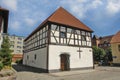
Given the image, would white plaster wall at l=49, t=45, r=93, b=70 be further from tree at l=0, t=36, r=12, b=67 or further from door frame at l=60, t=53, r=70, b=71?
tree at l=0, t=36, r=12, b=67

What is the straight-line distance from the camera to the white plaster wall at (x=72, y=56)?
1749 centimetres

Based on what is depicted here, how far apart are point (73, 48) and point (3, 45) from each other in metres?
10.2

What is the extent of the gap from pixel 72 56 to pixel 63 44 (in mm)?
2508

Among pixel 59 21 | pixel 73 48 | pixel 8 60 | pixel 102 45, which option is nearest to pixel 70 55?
pixel 73 48

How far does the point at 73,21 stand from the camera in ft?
73.0

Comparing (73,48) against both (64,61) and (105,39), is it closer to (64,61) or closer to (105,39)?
(64,61)

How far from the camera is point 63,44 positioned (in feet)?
62.4

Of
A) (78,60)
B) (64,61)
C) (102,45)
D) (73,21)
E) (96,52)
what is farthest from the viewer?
(102,45)

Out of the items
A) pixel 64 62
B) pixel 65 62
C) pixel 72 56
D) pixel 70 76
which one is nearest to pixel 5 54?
pixel 64 62

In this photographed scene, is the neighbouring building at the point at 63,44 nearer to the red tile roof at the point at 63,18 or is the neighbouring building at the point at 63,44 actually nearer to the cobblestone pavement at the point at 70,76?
the red tile roof at the point at 63,18

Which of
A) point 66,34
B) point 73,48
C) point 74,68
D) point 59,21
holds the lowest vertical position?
point 74,68

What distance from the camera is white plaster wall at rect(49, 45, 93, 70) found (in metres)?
17.5

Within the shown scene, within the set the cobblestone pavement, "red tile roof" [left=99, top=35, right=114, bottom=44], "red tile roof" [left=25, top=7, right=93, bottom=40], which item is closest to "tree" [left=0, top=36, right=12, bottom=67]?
the cobblestone pavement

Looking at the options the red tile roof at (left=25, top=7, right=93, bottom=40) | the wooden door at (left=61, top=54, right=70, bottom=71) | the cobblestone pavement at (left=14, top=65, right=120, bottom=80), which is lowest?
the cobblestone pavement at (left=14, top=65, right=120, bottom=80)
